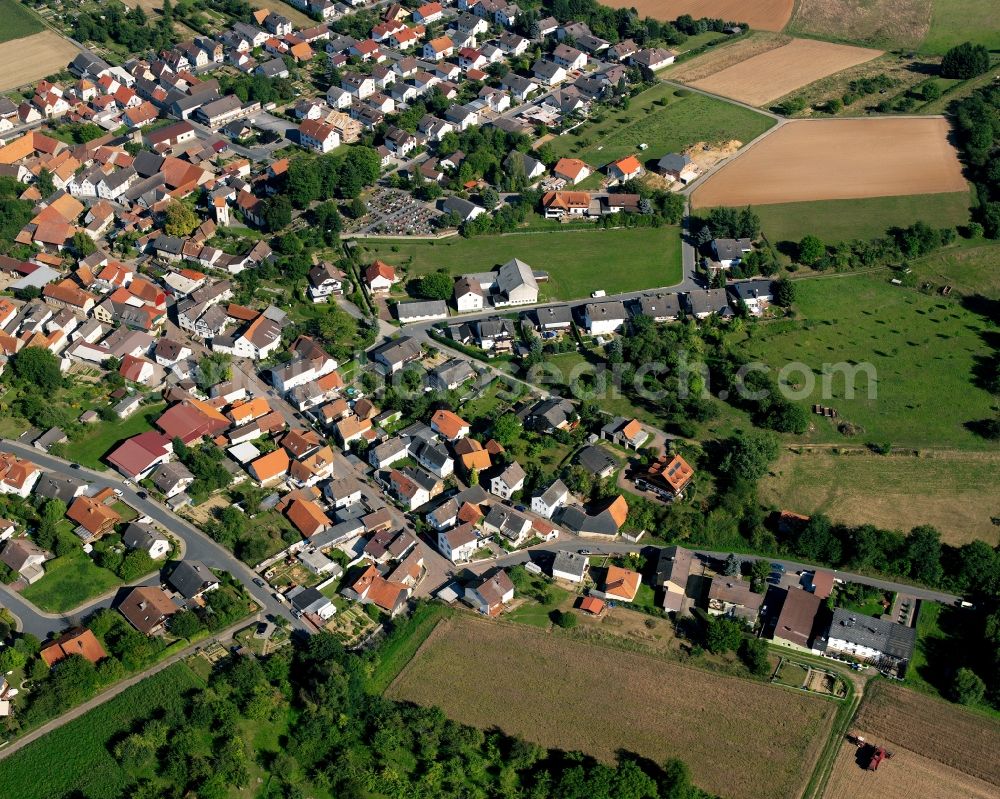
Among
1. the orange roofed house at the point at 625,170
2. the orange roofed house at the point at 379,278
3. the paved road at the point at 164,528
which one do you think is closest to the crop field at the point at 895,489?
the paved road at the point at 164,528

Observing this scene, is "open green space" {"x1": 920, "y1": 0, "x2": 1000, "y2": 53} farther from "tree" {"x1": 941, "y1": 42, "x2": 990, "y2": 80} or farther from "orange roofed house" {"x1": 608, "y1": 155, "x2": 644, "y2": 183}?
"orange roofed house" {"x1": 608, "y1": 155, "x2": 644, "y2": 183}

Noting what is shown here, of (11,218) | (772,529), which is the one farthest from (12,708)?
(11,218)

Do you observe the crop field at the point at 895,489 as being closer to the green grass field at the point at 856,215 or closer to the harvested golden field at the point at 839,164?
the green grass field at the point at 856,215

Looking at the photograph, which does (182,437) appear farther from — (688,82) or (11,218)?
(688,82)

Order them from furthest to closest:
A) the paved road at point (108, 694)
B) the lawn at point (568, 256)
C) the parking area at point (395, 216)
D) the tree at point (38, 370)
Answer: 1. the parking area at point (395, 216)
2. the lawn at point (568, 256)
3. the tree at point (38, 370)
4. the paved road at point (108, 694)

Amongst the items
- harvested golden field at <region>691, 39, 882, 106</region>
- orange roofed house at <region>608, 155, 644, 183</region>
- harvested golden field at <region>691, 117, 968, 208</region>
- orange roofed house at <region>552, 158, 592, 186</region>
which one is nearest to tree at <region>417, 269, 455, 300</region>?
orange roofed house at <region>552, 158, 592, 186</region>

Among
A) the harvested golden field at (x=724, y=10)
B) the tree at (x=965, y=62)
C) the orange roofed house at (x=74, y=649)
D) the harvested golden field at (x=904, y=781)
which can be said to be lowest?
the harvested golden field at (x=904, y=781)

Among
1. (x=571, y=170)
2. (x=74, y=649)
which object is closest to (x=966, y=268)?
(x=571, y=170)

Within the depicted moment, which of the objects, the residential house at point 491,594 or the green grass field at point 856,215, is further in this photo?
the green grass field at point 856,215
